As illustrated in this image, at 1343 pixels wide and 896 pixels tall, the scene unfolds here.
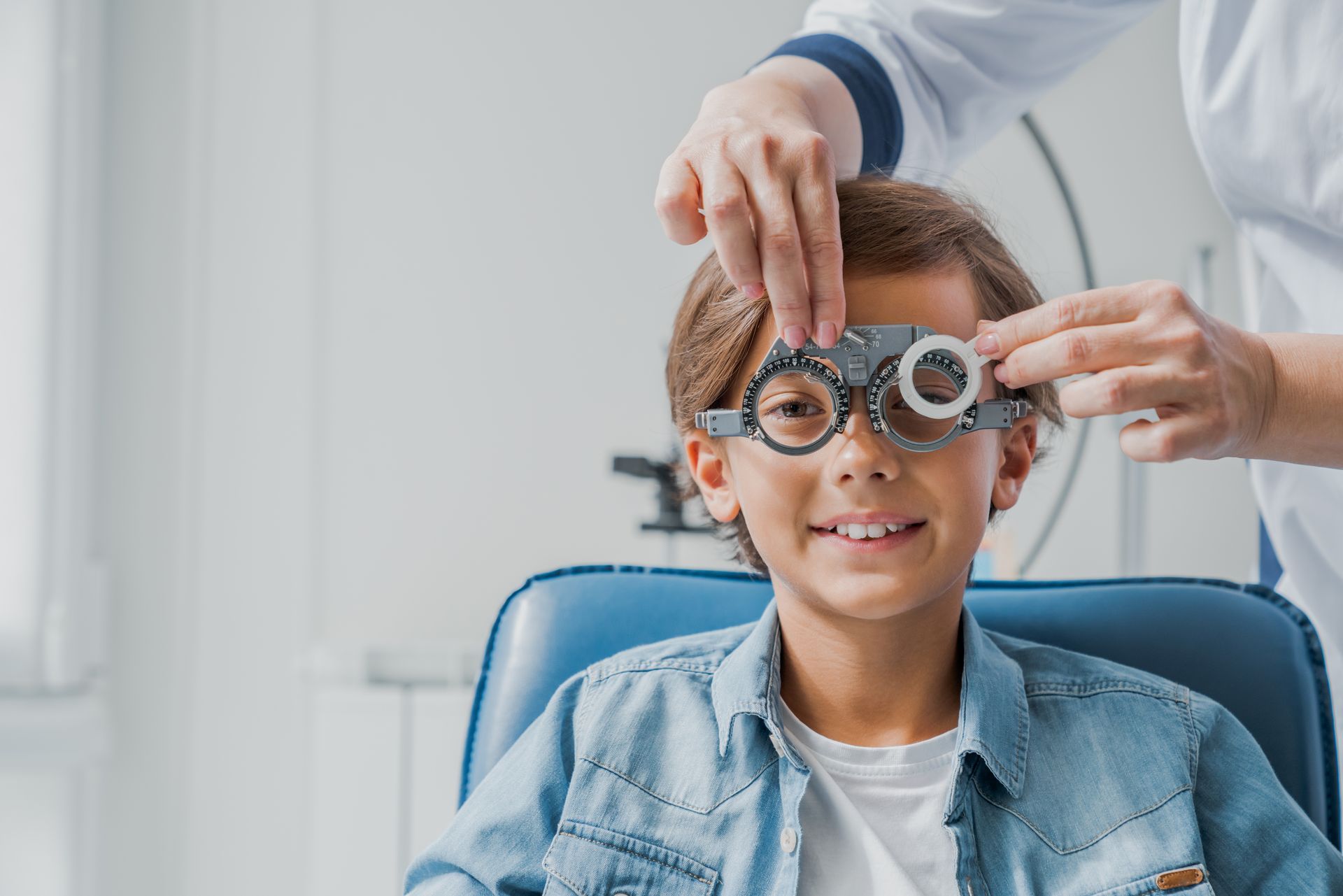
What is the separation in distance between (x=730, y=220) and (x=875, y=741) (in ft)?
1.51

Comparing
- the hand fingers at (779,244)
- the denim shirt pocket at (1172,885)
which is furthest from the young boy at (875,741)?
the hand fingers at (779,244)

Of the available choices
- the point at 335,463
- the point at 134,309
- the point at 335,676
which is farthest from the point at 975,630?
the point at 134,309

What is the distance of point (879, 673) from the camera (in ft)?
3.02

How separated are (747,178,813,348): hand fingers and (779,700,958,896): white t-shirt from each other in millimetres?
366

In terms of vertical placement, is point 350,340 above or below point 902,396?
above

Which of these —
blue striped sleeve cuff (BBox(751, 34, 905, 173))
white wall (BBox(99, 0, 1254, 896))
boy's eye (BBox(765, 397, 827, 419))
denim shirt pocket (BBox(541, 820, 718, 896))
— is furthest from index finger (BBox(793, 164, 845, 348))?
white wall (BBox(99, 0, 1254, 896))

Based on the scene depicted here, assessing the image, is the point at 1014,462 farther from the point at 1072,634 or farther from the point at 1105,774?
the point at 1105,774

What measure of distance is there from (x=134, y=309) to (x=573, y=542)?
84cm

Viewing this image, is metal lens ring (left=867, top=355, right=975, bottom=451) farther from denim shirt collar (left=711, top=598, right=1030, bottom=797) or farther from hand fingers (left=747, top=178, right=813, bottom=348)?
denim shirt collar (left=711, top=598, right=1030, bottom=797)

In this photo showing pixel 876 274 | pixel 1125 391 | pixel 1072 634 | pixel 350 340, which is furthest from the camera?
pixel 350 340

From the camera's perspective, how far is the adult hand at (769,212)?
73 cm

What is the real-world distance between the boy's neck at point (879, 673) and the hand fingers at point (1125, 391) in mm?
280

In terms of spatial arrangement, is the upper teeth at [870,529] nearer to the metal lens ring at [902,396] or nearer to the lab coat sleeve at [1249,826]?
the metal lens ring at [902,396]

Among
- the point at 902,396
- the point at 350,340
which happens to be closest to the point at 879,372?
the point at 902,396
